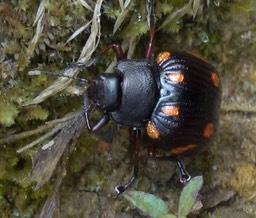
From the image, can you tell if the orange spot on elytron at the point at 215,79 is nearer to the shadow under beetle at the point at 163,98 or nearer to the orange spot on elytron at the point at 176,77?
the shadow under beetle at the point at 163,98

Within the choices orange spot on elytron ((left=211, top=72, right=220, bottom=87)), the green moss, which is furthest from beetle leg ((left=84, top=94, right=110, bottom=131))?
orange spot on elytron ((left=211, top=72, right=220, bottom=87))

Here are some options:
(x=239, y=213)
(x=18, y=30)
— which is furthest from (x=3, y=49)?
(x=239, y=213)

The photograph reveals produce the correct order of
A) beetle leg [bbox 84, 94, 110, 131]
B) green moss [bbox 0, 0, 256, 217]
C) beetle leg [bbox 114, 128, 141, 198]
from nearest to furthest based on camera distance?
green moss [bbox 0, 0, 256, 217], beetle leg [bbox 84, 94, 110, 131], beetle leg [bbox 114, 128, 141, 198]

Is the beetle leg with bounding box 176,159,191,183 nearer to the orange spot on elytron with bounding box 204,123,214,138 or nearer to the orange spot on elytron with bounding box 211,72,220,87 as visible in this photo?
the orange spot on elytron with bounding box 204,123,214,138

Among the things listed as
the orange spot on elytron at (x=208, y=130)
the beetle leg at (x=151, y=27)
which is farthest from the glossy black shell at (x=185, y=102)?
the beetle leg at (x=151, y=27)

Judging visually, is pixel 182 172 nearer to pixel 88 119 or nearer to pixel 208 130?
pixel 208 130

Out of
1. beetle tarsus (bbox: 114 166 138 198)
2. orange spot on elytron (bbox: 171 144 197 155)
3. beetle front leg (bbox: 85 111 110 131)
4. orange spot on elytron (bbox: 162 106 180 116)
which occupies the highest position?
orange spot on elytron (bbox: 162 106 180 116)

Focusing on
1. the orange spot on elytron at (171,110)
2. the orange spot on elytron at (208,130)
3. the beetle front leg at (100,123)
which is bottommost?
the beetle front leg at (100,123)

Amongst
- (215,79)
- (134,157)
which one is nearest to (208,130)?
(215,79)

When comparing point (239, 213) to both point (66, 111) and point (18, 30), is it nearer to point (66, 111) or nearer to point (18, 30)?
point (66, 111)
